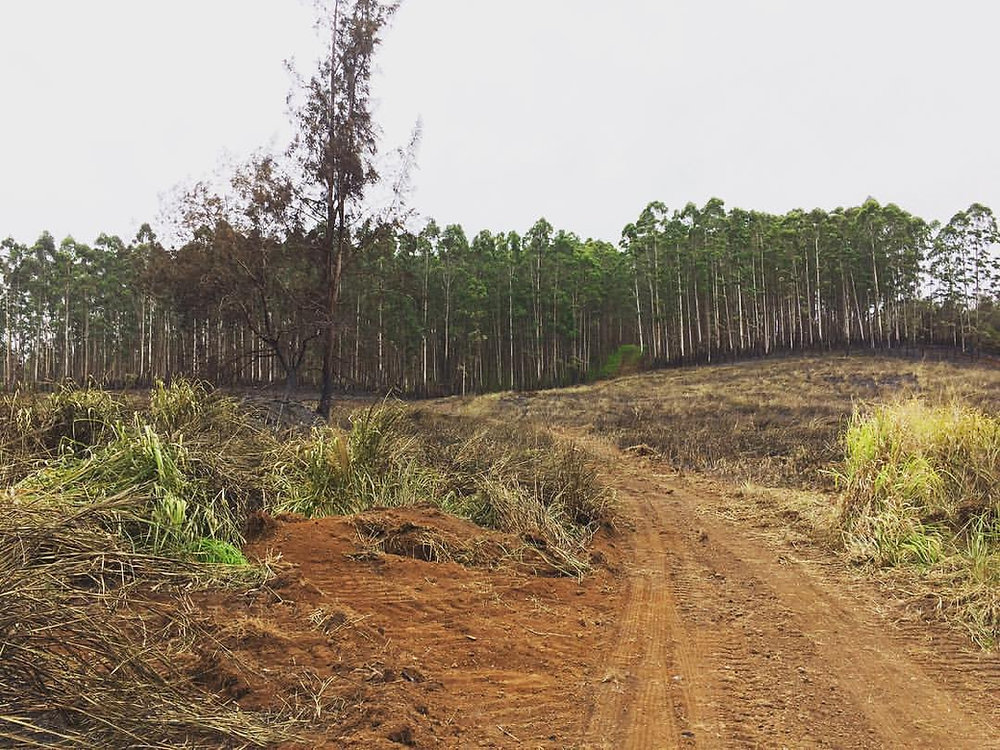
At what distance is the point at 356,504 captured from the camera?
19.5 ft

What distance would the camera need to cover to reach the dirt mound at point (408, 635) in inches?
104

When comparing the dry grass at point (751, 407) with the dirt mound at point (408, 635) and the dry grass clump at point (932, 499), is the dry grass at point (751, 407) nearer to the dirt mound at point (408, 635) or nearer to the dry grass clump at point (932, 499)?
the dry grass clump at point (932, 499)

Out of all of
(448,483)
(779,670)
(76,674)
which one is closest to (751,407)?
(448,483)

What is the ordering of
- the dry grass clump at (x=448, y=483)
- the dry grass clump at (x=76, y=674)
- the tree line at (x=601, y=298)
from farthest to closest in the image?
the tree line at (x=601, y=298)
the dry grass clump at (x=448, y=483)
the dry grass clump at (x=76, y=674)

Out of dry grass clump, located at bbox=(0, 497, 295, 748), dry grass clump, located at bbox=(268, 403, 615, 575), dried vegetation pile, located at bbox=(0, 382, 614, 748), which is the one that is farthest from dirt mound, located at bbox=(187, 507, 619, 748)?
dry grass clump, located at bbox=(268, 403, 615, 575)

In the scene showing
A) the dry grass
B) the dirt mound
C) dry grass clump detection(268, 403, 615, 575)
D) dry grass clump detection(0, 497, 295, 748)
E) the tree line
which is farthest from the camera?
the tree line

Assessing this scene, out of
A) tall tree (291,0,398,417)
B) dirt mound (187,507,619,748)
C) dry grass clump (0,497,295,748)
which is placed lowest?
dirt mound (187,507,619,748)

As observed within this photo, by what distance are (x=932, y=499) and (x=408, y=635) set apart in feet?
18.1

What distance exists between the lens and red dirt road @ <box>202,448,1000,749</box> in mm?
2664

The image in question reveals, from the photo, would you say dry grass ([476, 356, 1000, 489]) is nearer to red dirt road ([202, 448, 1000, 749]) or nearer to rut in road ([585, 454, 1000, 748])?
rut in road ([585, 454, 1000, 748])

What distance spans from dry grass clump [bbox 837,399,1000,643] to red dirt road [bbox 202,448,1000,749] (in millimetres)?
540

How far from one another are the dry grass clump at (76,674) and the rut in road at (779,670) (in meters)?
1.70

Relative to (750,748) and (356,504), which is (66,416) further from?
(750,748)

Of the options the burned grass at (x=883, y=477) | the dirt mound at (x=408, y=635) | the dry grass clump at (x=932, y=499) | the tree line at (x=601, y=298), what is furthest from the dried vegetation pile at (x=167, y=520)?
the tree line at (x=601, y=298)
